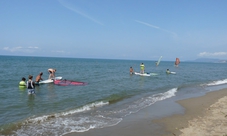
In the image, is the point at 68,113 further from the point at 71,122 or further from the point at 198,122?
the point at 198,122

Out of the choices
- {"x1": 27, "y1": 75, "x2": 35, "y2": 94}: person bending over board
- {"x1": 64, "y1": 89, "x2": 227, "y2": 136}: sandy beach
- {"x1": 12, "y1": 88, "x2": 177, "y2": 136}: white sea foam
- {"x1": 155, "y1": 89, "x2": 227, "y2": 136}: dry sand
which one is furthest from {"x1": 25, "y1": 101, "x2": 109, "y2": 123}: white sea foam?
{"x1": 27, "y1": 75, "x2": 35, "y2": 94}: person bending over board

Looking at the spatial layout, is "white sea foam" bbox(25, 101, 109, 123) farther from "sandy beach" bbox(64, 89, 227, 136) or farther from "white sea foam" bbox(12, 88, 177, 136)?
"sandy beach" bbox(64, 89, 227, 136)

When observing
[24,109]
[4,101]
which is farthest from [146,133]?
[4,101]

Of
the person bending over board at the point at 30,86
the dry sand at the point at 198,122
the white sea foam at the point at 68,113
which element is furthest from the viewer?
the person bending over board at the point at 30,86

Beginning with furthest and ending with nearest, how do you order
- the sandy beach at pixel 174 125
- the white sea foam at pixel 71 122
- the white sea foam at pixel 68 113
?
the white sea foam at pixel 68 113, the white sea foam at pixel 71 122, the sandy beach at pixel 174 125

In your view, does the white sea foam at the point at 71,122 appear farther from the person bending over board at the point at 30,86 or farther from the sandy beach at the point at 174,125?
the person bending over board at the point at 30,86

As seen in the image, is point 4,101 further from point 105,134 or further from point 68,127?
point 105,134

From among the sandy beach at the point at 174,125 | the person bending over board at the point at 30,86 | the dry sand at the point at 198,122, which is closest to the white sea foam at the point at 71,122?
the sandy beach at the point at 174,125

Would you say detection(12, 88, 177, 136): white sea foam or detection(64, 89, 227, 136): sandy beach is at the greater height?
detection(64, 89, 227, 136): sandy beach

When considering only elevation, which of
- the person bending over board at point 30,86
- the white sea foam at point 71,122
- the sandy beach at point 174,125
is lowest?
the white sea foam at point 71,122

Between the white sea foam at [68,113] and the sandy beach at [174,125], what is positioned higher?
the sandy beach at [174,125]

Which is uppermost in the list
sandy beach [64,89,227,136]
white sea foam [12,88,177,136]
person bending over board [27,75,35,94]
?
person bending over board [27,75,35,94]

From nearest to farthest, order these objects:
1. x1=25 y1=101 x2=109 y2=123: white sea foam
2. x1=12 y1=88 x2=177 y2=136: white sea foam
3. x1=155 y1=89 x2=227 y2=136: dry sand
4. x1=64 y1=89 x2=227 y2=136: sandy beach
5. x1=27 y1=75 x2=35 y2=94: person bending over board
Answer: x1=155 y1=89 x2=227 y2=136: dry sand
x1=64 y1=89 x2=227 y2=136: sandy beach
x1=12 y1=88 x2=177 y2=136: white sea foam
x1=25 y1=101 x2=109 y2=123: white sea foam
x1=27 y1=75 x2=35 y2=94: person bending over board

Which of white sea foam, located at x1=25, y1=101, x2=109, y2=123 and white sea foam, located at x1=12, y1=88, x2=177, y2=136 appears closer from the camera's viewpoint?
white sea foam, located at x1=12, y1=88, x2=177, y2=136
